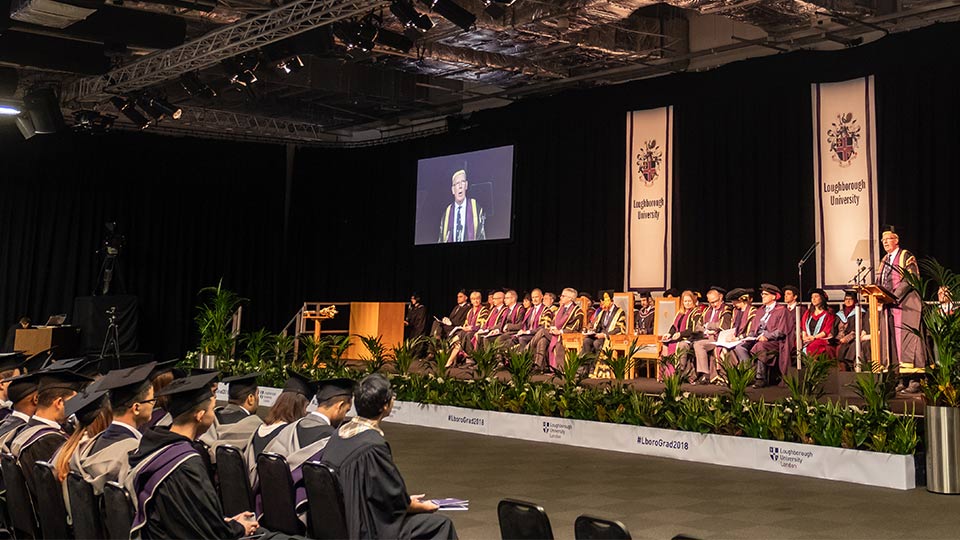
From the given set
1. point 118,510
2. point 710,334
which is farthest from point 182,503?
point 710,334

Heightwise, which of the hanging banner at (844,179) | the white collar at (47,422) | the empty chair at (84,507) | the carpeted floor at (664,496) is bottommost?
the carpeted floor at (664,496)

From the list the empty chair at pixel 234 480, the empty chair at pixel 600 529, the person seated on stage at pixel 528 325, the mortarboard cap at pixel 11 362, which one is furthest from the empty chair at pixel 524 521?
the person seated on stage at pixel 528 325

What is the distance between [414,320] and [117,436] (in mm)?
11648

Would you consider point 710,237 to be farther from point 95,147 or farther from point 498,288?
point 95,147

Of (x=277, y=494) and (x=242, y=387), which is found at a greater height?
(x=242, y=387)

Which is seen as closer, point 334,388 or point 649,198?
point 334,388

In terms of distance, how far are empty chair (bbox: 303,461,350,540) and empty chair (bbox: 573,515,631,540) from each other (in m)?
1.16

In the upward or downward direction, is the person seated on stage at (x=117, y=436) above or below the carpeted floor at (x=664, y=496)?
above

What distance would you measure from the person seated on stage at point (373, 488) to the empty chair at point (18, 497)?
1.27 metres

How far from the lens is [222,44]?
1038cm

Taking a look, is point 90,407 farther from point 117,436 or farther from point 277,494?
point 277,494

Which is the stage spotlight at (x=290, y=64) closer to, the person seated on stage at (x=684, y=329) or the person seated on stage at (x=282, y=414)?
the person seated on stage at (x=684, y=329)

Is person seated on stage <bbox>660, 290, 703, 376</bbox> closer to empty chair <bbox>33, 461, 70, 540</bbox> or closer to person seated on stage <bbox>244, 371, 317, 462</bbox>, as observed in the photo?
person seated on stage <bbox>244, 371, 317, 462</bbox>

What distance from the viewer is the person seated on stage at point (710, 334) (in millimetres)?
10422
